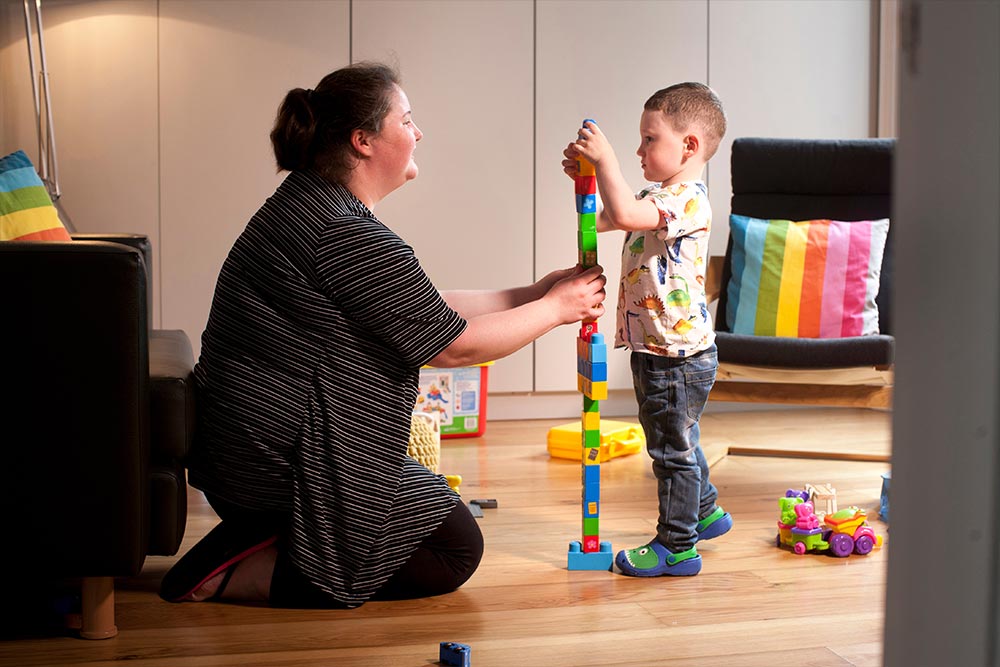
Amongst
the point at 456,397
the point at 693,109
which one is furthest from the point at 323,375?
the point at 456,397

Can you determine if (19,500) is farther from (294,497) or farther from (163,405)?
(294,497)

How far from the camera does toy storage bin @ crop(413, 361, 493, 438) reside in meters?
3.55

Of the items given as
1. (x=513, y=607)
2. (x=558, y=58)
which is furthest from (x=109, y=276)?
(x=558, y=58)

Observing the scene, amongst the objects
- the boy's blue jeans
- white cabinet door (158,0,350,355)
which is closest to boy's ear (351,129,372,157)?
the boy's blue jeans

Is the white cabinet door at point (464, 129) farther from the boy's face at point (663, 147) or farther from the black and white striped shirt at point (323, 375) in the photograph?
the black and white striped shirt at point (323, 375)

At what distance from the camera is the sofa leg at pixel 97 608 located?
1697 millimetres

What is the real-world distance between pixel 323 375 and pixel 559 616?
0.58 m

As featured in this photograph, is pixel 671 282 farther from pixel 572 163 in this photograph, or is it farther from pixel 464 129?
pixel 464 129

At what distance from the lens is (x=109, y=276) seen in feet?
5.26

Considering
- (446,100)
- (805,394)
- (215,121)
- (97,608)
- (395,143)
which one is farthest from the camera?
(446,100)

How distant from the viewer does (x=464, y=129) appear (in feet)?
12.7

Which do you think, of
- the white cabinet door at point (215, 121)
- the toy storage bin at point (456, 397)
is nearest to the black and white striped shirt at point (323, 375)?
the toy storage bin at point (456, 397)

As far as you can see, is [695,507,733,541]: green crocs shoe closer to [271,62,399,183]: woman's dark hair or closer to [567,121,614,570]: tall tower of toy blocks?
[567,121,614,570]: tall tower of toy blocks

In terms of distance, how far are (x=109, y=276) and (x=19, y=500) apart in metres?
0.36
